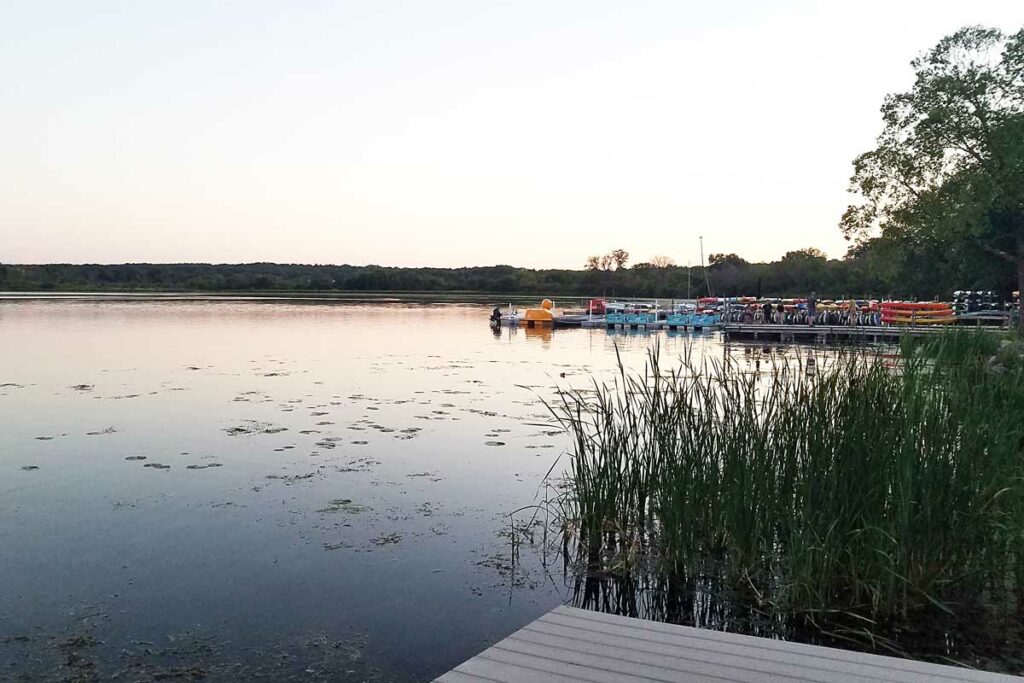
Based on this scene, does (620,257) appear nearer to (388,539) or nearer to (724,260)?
(724,260)

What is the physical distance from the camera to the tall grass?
4719 millimetres

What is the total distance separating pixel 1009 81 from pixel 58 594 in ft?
99.4

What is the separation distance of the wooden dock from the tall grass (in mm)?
1298

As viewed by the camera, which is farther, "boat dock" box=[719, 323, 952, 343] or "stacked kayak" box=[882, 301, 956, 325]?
"boat dock" box=[719, 323, 952, 343]

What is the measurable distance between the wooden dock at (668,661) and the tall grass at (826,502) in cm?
130

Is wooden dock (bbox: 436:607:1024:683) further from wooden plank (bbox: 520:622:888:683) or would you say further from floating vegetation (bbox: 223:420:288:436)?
floating vegetation (bbox: 223:420:288:436)

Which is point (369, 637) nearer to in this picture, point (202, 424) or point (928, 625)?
point (928, 625)

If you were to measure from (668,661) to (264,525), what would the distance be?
4611 millimetres

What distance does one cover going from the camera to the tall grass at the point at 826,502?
186 inches

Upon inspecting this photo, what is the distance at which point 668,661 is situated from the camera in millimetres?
3305

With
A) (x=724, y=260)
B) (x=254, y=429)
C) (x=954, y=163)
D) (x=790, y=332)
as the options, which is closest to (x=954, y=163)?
(x=954, y=163)

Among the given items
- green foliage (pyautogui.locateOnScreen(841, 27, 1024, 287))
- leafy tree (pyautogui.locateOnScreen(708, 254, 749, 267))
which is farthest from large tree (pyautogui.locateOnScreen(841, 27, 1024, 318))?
leafy tree (pyautogui.locateOnScreen(708, 254, 749, 267))

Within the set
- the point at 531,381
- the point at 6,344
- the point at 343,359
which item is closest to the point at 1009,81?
the point at 531,381

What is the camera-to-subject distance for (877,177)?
2895 centimetres
